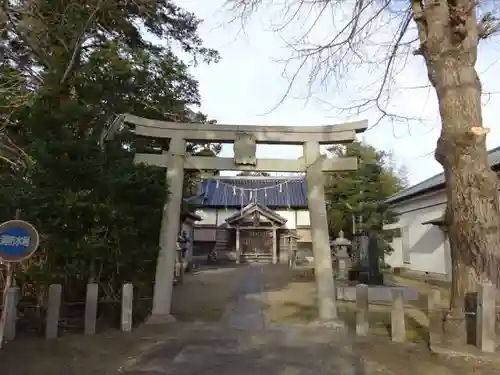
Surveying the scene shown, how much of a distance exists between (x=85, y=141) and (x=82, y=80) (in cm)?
227

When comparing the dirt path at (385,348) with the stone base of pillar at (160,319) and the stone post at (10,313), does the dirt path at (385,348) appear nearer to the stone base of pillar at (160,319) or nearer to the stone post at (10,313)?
the stone base of pillar at (160,319)

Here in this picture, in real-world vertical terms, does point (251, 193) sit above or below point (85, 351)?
above

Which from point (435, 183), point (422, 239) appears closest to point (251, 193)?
point (422, 239)

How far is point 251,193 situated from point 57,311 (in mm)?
31807

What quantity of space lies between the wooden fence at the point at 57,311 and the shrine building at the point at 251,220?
24799mm

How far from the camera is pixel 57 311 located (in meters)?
7.73

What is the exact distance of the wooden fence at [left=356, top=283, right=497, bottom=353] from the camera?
248 inches

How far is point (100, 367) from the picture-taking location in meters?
6.03

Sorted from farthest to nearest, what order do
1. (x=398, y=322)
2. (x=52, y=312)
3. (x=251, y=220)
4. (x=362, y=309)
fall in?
(x=251, y=220)
(x=362, y=309)
(x=52, y=312)
(x=398, y=322)

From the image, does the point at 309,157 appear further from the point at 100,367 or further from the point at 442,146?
Result: the point at 100,367

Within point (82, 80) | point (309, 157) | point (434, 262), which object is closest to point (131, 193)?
point (82, 80)

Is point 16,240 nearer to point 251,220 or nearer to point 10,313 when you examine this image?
point 10,313

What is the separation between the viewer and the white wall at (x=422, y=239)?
64.1ft

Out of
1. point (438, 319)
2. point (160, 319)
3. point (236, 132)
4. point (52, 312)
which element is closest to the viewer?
point (438, 319)
